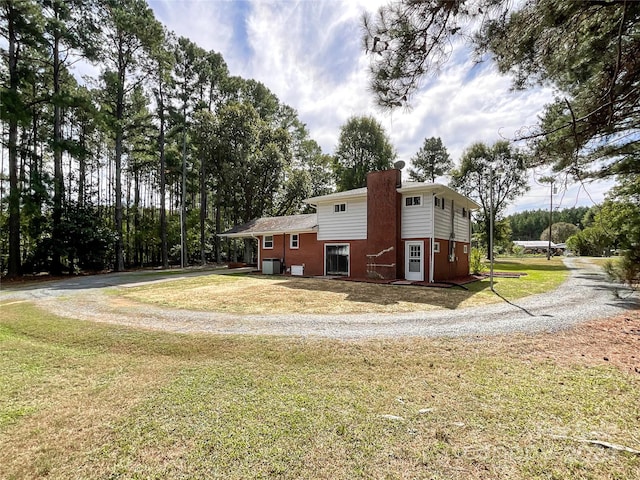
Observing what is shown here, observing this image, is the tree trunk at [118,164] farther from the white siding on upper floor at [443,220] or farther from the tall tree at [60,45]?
the white siding on upper floor at [443,220]

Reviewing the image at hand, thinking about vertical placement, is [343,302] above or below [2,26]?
below

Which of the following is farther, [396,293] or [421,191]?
[421,191]

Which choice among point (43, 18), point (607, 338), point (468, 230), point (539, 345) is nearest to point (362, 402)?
point (539, 345)

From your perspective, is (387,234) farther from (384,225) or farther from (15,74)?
(15,74)

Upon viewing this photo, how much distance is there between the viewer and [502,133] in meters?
4.09

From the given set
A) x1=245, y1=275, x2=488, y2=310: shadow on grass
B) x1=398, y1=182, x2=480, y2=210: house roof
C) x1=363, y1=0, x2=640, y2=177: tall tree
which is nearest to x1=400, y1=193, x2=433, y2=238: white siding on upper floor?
x1=398, y1=182, x2=480, y2=210: house roof

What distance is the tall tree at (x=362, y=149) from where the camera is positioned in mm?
32125

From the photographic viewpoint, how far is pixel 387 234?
1440 centimetres

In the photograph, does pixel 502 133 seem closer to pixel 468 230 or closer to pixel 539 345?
pixel 539 345

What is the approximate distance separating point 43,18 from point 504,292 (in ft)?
90.3

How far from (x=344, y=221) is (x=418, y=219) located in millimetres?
4116

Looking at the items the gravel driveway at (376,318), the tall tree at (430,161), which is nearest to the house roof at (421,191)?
the gravel driveway at (376,318)

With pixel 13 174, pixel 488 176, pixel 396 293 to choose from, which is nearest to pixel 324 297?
pixel 396 293

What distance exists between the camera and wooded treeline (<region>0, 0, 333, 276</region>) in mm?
17172
